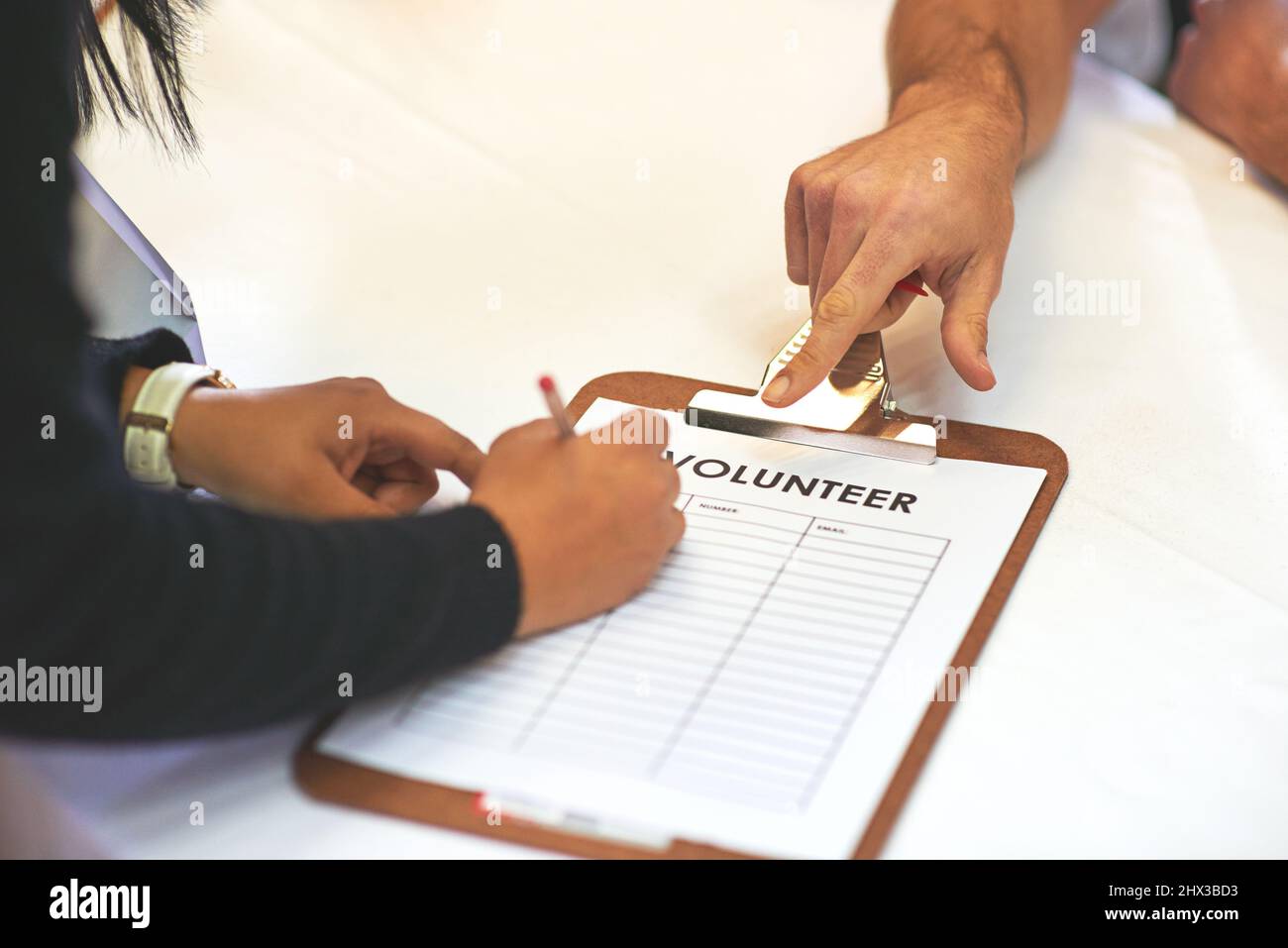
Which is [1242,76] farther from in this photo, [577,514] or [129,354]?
[129,354]

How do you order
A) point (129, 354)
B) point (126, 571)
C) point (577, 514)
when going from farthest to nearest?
point (129, 354), point (577, 514), point (126, 571)

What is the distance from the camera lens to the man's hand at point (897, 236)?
84 cm

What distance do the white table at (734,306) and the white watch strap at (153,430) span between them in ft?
0.52

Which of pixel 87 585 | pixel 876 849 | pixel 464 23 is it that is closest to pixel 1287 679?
pixel 876 849

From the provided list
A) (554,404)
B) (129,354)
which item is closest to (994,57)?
(554,404)

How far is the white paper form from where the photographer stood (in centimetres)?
59

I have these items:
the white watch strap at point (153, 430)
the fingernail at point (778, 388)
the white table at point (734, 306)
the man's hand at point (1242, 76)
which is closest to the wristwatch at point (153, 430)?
the white watch strap at point (153, 430)

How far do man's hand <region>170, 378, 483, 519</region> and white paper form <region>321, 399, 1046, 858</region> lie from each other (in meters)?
0.14

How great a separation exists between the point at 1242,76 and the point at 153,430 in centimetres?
99

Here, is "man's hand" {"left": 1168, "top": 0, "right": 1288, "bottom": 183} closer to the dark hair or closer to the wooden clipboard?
the wooden clipboard

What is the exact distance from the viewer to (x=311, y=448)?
2.42 feet

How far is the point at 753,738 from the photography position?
617 mm

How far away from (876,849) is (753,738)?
79 millimetres
